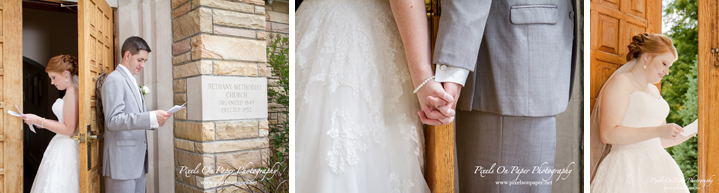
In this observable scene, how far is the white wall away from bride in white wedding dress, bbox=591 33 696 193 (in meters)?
3.25

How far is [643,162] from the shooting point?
138cm

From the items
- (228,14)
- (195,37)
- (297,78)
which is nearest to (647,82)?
(297,78)

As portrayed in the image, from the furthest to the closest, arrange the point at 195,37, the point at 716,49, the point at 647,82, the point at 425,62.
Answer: the point at 195,37 → the point at 716,49 → the point at 647,82 → the point at 425,62

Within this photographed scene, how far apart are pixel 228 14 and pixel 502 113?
1.58 metres

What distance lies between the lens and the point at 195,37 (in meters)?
1.87

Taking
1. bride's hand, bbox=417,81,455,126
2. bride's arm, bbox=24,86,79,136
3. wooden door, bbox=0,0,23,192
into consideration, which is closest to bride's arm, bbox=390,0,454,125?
bride's hand, bbox=417,81,455,126

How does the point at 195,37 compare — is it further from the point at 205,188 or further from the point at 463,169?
the point at 463,169

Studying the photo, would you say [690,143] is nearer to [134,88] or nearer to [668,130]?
[668,130]

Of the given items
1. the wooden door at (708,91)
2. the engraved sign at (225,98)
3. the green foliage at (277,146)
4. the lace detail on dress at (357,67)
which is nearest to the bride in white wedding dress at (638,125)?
the wooden door at (708,91)

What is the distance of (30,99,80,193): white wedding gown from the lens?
75.7 inches

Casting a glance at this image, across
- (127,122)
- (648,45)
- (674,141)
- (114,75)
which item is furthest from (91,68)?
(674,141)

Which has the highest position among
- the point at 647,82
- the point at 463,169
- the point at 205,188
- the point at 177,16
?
the point at 177,16

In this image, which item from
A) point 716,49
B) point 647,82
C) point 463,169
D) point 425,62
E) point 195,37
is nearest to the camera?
point 425,62

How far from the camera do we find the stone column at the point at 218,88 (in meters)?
1.86
